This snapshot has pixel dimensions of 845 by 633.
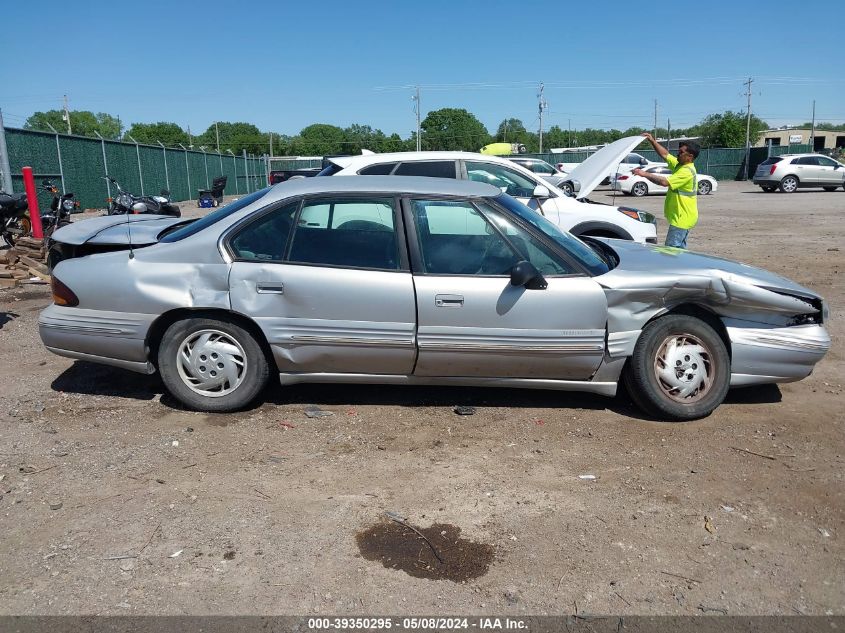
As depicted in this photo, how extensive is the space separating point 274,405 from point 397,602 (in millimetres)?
2366

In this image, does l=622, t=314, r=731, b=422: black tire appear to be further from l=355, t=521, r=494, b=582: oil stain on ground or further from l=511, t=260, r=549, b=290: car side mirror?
l=355, t=521, r=494, b=582: oil stain on ground

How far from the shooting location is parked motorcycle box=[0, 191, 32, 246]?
1147 cm

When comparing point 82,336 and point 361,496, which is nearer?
point 361,496

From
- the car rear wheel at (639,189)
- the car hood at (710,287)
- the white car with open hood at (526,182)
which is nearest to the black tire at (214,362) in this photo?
the car hood at (710,287)

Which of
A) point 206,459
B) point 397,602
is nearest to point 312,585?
point 397,602

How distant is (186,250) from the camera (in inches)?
183

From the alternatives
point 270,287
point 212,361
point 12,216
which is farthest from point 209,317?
point 12,216

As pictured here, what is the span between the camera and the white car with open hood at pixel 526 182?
8.59 metres

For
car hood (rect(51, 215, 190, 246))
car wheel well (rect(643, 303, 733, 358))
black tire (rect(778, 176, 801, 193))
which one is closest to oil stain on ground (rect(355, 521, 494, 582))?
car wheel well (rect(643, 303, 733, 358))

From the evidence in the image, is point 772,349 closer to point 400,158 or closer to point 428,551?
point 428,551

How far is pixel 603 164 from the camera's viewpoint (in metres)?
7.87

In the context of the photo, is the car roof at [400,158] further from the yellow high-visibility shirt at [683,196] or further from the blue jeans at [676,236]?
the blue jeans at [676,236]

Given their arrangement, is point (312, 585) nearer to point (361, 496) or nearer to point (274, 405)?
point (361, 496)

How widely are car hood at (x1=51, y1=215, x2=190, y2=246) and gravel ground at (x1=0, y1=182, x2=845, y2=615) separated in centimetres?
112
